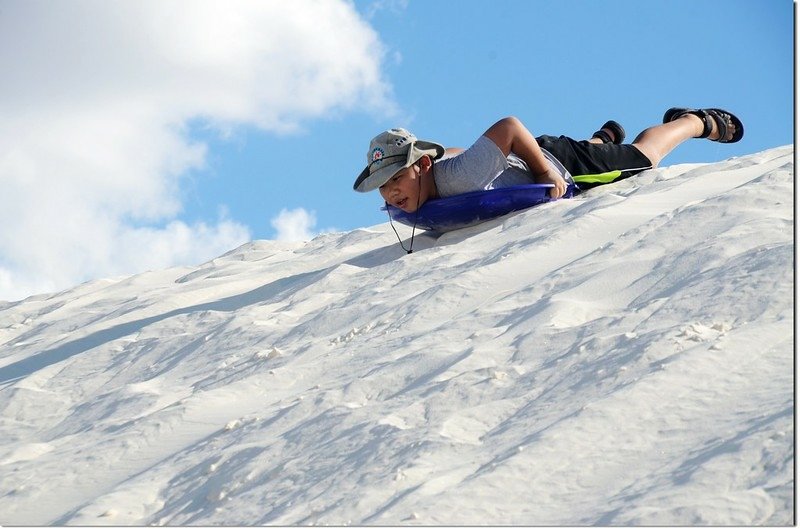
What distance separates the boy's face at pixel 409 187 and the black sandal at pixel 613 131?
4.29 ft

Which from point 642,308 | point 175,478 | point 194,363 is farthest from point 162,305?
point 642,308

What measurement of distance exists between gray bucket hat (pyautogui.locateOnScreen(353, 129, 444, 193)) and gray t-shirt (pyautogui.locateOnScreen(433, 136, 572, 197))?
0.16m

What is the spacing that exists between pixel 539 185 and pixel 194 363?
1.94 metres

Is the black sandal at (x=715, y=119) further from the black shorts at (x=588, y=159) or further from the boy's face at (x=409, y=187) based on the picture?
the boy's face at (x=409, y=187)

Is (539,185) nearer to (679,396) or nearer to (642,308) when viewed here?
(642,308)

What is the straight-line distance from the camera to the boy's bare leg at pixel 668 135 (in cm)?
559

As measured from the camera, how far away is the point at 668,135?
5715mm

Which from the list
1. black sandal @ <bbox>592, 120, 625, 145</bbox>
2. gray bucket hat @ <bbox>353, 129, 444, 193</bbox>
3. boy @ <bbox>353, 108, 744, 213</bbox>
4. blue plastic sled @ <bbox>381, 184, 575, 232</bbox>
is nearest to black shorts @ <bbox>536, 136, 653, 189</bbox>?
boy @ <bbox>353, 108, 744, 213</bbox>

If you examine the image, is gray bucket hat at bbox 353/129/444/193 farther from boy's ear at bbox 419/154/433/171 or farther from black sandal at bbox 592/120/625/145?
black sandal at bbox 592/120/625/145

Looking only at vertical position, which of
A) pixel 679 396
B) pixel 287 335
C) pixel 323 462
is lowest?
pixel 679 396

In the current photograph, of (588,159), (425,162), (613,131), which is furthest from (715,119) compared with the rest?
(425,162)

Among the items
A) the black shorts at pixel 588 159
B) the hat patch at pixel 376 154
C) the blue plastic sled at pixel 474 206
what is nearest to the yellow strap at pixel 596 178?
the black shorts at pixel 588 159

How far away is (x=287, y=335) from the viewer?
12.4 feet

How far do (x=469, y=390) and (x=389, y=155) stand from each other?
7.84 ft
